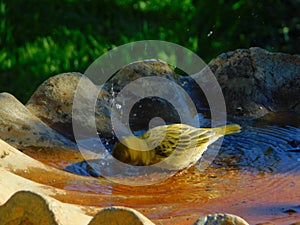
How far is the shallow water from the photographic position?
4125 mm

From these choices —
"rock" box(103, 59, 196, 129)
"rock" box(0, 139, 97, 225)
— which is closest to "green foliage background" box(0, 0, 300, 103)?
"rock" box(103, 59, 196, 129)

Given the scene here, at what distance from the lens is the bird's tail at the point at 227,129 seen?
5852 mm

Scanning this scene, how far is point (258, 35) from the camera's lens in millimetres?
9391

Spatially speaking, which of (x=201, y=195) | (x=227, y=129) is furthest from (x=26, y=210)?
(x=227, y=129)

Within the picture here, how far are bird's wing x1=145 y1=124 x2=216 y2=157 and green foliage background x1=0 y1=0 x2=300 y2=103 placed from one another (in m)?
3.54

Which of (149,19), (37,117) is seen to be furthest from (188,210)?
(149,19)

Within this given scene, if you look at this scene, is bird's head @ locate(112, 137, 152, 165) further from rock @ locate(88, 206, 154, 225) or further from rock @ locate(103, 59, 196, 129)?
rock @ locate(88, 206, 154, 225)

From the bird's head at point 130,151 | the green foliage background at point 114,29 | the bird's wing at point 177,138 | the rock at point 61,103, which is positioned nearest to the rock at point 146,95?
the rock at point 61,103

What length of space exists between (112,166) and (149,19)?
16.5 ft

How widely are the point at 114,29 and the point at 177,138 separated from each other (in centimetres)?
457

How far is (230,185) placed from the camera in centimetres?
481

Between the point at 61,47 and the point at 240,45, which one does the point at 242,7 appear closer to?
the point at 240,45

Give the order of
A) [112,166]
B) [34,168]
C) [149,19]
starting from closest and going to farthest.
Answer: [34,168] < [112,166] < [149,19]

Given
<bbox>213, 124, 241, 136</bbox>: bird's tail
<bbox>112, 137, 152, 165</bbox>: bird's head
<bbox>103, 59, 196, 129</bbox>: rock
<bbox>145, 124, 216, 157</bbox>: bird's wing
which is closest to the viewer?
<bbox>112, 137, 152, 165</bbox>: bird's head
